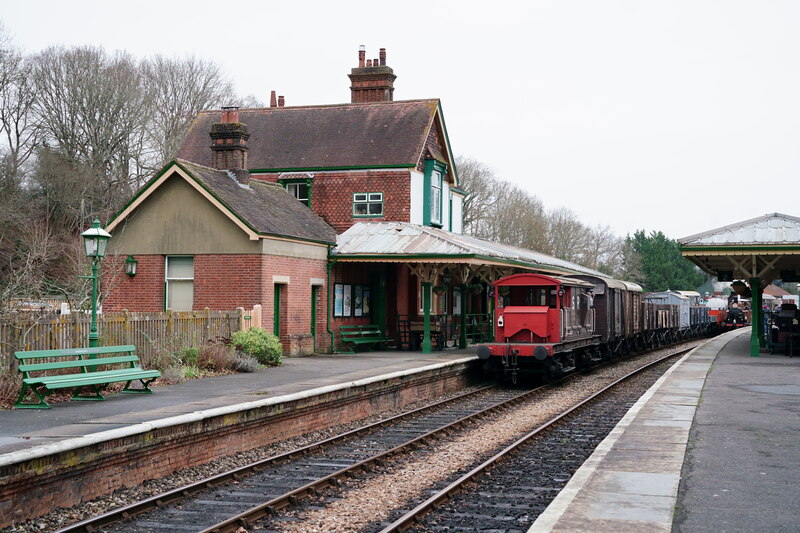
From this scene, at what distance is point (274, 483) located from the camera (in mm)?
10180

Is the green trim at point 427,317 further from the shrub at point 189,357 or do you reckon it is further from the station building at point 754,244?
the shrub at point 189,357

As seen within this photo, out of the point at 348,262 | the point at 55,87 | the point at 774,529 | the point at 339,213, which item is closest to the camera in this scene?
the point at 774,529

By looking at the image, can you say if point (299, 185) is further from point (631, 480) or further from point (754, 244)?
point (631, 480)

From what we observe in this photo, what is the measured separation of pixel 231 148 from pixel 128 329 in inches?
375

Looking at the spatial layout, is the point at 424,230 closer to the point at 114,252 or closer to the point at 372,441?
the point at 114,252

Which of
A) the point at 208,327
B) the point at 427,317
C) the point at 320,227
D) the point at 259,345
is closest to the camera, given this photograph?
the point at 208,327

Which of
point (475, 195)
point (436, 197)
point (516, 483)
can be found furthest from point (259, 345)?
point (475, 195)

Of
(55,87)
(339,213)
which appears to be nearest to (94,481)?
(339,213)

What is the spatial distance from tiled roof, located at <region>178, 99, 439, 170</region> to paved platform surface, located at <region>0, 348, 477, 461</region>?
9007mm

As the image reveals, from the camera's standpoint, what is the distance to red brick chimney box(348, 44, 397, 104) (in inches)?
1244

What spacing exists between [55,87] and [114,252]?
904 inches

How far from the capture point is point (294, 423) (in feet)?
44.2

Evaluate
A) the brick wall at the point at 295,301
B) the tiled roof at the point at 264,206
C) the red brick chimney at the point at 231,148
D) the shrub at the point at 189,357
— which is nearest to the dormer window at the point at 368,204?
the tiled roof at the point at 264,206

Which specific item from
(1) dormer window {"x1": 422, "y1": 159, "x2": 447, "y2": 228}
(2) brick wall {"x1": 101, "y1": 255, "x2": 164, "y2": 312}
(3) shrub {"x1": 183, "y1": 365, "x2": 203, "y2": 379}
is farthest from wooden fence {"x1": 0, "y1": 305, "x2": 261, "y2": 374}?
(1) dormer window {"x1": 422, "y1": 159, "x2": 447, "y2": 228}
